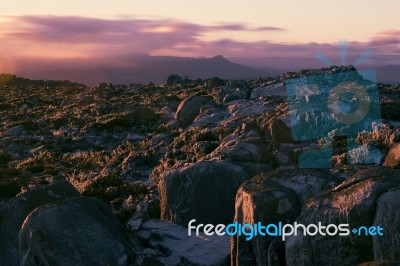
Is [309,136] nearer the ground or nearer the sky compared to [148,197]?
nearer the sky

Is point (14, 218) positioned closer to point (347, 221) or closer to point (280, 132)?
point (347, 221)

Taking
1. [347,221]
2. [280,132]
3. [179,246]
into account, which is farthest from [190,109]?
[347,221]

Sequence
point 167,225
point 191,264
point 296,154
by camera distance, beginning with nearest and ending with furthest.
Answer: point 191,264
point 167,225
point 296,154

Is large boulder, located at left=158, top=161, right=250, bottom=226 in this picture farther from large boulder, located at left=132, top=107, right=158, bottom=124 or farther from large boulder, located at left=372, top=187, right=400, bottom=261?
large boulder, located at left=132, top=107, right=158, bottom=124

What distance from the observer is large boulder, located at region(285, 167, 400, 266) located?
763 cm

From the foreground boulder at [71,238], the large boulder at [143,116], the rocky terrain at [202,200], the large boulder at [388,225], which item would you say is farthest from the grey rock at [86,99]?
the large boulder at [388,225]

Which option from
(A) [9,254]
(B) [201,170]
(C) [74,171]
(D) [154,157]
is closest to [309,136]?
(D) [154,157]

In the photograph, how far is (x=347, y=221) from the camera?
7812 millimetres

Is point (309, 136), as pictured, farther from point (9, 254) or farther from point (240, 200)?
point (9, 254)

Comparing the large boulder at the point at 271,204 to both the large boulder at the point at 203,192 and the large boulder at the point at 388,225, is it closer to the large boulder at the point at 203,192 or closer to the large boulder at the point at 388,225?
the large boulder at the point at 388,225

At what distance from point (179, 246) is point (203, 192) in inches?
69.2

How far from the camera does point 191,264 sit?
10.4 meters

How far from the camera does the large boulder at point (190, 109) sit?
31.2 meters

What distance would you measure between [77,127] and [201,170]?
80.9ft
